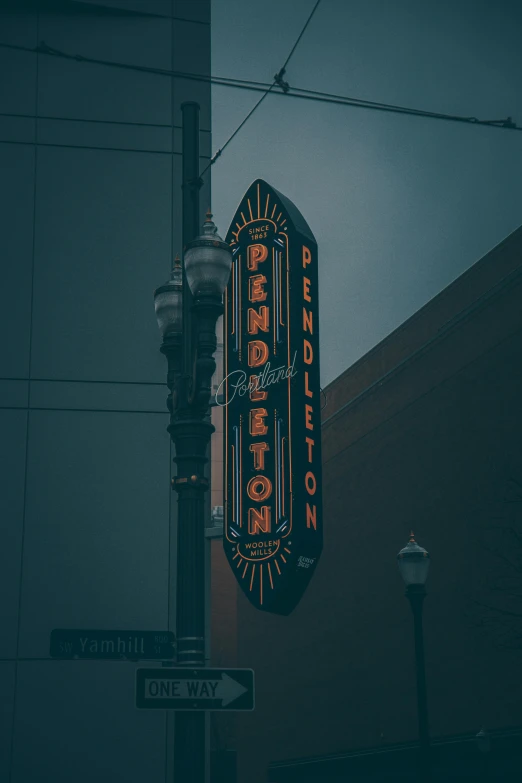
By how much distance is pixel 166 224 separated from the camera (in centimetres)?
1666

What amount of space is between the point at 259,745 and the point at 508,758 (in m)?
15.4

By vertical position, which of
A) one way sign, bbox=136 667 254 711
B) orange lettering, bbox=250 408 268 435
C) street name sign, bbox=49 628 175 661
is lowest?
one way sign, bbox=136 667 254 711

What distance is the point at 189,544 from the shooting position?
1014cm

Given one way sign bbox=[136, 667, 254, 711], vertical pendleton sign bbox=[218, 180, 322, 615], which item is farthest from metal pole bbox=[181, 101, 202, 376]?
vertical pendleton sign bbox=[218, 180, 322, 615]

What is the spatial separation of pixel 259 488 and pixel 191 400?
1127cm

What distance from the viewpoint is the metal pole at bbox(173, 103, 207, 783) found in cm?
949

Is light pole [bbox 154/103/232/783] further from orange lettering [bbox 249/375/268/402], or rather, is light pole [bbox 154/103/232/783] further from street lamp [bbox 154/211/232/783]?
orange lettering [bbox 249/375/268/402]

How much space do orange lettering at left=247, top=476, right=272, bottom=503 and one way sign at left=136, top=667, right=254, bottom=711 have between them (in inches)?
461

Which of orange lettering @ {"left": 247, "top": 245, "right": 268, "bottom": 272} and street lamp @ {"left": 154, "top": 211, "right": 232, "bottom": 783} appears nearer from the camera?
street lamp @ {"left": 154, "top": 211, "right": 232, "bottom": 783}

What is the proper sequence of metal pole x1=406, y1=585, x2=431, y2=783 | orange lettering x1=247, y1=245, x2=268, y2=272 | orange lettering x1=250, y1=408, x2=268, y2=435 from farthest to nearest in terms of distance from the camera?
1. orange lettering x1=247, y1=245, x2=268, y2=272
2. orange lettering x1=250, y1=408, x2=268, y2=435
3. metal pole x1=406, y1=585, x2=431, y2=783

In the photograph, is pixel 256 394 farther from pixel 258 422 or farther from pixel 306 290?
pixel 306 290

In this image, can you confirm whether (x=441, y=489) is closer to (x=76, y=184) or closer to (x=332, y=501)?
(x=332, y=501)

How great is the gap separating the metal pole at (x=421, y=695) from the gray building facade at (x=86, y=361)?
441 cm

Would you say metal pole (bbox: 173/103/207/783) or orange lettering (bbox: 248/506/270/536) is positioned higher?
orange lettering (bbox: 248/506/270/536)
